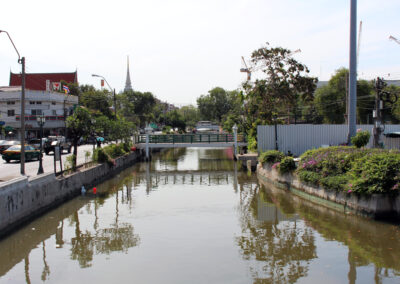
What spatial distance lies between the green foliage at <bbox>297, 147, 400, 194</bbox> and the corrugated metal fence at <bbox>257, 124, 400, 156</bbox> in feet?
32.2

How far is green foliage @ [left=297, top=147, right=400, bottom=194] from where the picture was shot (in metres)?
14.9

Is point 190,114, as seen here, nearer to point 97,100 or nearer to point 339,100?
point 97,100

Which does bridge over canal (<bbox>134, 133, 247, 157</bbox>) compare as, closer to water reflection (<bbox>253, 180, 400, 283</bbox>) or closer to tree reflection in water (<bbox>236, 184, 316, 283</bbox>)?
water reflection (<bbox>253, 180, 400, 283</bbox>)

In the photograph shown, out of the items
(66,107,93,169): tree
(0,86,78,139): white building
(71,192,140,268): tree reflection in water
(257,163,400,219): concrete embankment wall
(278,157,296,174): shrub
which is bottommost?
(71,192,140,268): tree reflection in water

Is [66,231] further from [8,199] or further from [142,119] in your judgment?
[142,119]

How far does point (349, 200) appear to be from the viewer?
54.7 feet

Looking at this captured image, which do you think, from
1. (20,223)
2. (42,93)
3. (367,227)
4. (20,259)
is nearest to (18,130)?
(42,93)

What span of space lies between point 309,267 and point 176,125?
8955cm

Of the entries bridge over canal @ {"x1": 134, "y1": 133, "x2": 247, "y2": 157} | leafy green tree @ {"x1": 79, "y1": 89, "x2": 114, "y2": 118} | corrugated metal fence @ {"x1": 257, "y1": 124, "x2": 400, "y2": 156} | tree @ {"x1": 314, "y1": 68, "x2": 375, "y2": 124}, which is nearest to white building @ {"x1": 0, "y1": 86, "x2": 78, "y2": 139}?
leafy green tree @ {"x1": 79, "y1": 89, "x2": 114, "y2": 118}

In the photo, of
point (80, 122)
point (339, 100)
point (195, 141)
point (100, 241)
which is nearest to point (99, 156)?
point (80, 122)

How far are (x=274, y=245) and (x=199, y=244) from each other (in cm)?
257

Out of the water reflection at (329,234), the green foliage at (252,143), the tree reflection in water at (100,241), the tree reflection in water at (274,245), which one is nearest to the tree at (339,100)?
the green foliage at (252,143)

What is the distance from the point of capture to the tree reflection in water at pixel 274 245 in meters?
10.9

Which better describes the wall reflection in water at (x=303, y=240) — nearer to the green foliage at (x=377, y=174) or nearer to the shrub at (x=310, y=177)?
the shrub at (x=310, y=177)
